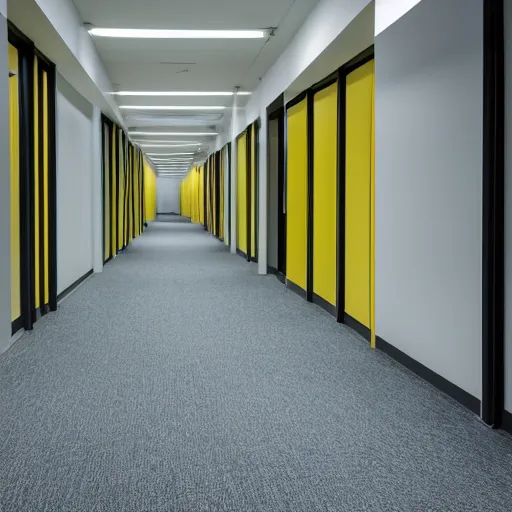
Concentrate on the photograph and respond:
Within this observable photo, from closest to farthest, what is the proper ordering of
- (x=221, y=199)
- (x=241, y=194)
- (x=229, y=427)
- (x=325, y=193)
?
(x=229, y=427), (x=325, y=193), (x=241, y=194), (x=221, y=199)

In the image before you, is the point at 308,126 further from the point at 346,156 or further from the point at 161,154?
the point at 161,154

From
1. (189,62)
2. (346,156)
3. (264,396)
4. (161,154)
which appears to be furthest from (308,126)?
(161,154)

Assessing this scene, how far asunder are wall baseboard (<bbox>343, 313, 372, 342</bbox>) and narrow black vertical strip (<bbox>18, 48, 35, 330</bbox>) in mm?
2953

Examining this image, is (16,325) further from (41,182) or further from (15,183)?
(41,182)

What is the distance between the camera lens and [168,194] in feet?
147

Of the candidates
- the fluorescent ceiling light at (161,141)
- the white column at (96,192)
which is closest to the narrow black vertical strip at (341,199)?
the white column at (96,192)

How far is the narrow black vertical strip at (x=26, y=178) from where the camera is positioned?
19.0 ft

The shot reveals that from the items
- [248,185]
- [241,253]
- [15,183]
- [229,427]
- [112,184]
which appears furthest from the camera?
[241,253]

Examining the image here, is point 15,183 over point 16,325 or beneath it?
over

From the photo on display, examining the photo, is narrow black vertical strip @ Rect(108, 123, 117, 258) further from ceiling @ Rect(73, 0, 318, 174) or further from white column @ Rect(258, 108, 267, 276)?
white column @ Rect(258, 108, 267, 276)

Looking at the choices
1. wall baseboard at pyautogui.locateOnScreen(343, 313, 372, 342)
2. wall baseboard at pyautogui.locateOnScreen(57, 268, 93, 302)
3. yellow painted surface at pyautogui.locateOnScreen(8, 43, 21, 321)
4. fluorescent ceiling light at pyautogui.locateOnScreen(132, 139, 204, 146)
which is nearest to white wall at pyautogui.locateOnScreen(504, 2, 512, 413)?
wall baseboard at pyautogui.locateOnScreen(343, 313, 372, 342)

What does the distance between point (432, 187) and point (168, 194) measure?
41407 millimetres

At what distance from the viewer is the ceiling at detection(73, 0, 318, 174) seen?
22.4 ft

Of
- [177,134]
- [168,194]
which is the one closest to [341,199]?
[177,134]
